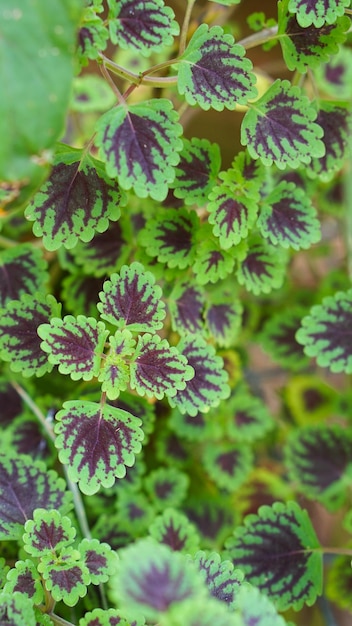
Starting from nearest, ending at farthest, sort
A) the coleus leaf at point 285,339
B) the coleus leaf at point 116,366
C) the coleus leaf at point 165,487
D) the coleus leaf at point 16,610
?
1. the coleus leaf at point 16,610
2. the coleus leaf at point 116,366
3. the coleus leaf at point 165,487
4. the coleus leaf at point 285,339

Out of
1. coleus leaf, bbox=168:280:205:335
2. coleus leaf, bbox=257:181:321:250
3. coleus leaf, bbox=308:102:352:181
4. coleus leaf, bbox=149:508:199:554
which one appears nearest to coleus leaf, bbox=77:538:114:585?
Answer: coleus leaf, bbox=149:508:199:554

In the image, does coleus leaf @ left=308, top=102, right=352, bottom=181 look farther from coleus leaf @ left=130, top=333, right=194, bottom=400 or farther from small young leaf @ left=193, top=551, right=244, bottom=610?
small young leaf @ left=193, top=551, right=244, bottom=610

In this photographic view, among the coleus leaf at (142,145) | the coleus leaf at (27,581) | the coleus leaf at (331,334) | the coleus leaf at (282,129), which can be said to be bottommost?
the coleus leaf at (27,581)

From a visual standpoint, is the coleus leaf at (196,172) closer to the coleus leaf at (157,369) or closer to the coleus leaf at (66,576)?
the coleus leaf at (157,369)

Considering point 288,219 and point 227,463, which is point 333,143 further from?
point 227,463

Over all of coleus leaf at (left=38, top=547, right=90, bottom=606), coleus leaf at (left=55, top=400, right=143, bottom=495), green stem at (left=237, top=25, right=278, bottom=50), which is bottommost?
coleus leaf at (left=38, top=547, right=90, bottom=606)

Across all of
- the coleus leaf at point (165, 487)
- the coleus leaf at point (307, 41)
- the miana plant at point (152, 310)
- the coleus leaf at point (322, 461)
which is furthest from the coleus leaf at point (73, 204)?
the coleus leaf at point (322, 461)

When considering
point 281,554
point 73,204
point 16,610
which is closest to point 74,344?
point 73,204
